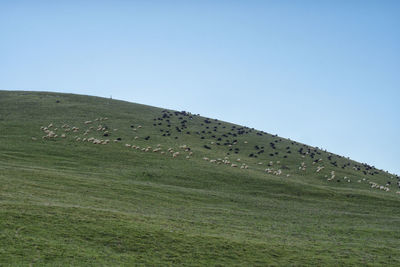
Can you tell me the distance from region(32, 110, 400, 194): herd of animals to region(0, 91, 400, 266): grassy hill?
37 centimetres

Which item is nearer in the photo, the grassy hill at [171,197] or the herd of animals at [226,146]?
the grassy hill at [171,197]

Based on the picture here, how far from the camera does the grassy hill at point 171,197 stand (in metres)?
21.6

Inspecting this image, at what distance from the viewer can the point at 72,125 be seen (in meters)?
73.8

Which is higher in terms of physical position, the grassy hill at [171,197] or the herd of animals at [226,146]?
the herd of animals at [226,146]

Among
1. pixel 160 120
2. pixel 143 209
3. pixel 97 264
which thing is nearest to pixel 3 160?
pixel 143 209

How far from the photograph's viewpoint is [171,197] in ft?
129

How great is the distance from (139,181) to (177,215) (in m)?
15.9

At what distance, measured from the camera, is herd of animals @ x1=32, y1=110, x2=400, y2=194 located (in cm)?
6425

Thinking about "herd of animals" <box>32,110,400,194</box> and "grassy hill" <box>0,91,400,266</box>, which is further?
"herd of animals" <box>32,110,400,194</box>

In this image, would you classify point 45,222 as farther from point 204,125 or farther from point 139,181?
point 204,125

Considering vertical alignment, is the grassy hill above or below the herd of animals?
below

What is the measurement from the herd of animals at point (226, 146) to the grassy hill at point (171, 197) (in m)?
0.37

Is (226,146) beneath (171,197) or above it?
above

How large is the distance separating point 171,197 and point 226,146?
124ft
